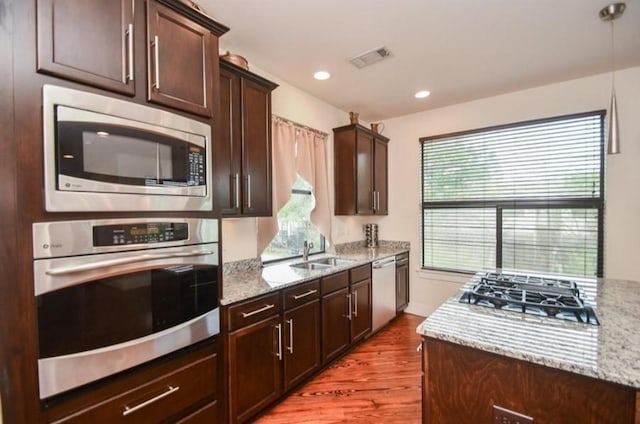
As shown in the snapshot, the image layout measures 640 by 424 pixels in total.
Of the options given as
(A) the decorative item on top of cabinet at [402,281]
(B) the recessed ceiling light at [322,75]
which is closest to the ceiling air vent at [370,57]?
(B) the recessed ceiling light at [322,75]

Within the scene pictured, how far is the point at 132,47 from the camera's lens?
1310 mm

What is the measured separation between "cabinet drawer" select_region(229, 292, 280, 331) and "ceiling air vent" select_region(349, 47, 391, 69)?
2086 mm

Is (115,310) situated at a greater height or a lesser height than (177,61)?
lesser

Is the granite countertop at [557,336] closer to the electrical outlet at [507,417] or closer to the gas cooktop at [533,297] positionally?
the gas cooktop at [533,297]

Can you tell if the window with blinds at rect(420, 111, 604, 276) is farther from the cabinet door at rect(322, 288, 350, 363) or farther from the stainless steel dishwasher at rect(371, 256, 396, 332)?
the cabinet door at rect(322, 288, 350, 363)

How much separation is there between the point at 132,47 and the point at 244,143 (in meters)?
0.97

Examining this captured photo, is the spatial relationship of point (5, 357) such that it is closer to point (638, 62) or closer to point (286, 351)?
point (286, 351)

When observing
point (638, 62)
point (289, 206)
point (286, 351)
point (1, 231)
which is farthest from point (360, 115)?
point (1, 231)

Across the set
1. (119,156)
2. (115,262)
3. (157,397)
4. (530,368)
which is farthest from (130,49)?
(530,368)

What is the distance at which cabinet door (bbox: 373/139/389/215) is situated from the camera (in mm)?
4090

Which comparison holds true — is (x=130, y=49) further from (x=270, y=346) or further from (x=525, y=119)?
(x=525, y=119)

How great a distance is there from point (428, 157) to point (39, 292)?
4.06 meters

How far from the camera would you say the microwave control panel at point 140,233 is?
1.20m

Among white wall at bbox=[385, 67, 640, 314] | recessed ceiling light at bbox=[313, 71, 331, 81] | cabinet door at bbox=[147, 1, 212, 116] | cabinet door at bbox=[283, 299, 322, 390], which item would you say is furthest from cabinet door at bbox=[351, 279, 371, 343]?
cabinet door at bbox=[147, 1, 212, 116]
